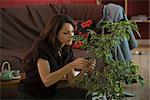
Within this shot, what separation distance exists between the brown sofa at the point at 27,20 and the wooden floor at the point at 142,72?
80 centimetres

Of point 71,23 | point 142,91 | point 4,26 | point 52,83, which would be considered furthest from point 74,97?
point 4,26

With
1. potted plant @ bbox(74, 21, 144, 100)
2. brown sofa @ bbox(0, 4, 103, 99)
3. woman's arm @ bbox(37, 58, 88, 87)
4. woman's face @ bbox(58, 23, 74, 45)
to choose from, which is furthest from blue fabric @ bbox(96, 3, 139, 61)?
potted plant @ bbox(74, 21, 144, 100)

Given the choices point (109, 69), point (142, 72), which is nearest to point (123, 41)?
point (142, 72)

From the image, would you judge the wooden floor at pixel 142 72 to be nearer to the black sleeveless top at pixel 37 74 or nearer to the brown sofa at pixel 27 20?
the brown sofa at pixel 27 20

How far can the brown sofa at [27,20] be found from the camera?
378 cm

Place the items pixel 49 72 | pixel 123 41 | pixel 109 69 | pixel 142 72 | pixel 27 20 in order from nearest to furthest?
pixel 109 69 → pixel 49 72 → pixel 123 41 → pixel 27 20 → pixel 142 72

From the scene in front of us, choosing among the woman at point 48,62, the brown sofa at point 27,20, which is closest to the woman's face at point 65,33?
the woman at point 48,62

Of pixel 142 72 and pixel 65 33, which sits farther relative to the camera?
pixel 142 72

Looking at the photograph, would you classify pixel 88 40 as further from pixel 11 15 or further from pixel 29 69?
pixel 11 15

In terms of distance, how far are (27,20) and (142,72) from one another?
164cm

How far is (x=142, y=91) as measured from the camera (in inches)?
135

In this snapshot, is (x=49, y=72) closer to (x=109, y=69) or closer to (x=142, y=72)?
(x=109, y=69)

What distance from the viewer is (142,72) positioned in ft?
13.7

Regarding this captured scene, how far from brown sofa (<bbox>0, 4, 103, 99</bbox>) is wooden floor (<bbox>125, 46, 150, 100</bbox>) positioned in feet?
2.63
